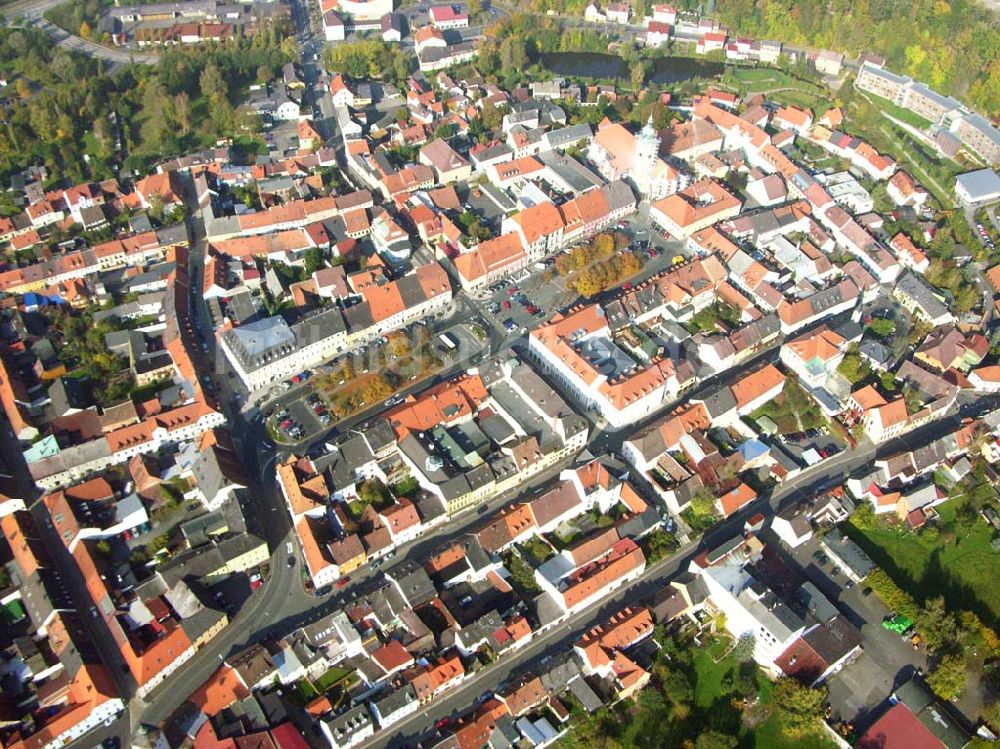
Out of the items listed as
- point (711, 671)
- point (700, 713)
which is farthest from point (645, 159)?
point (700, 713)

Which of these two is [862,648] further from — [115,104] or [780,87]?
[115,104]

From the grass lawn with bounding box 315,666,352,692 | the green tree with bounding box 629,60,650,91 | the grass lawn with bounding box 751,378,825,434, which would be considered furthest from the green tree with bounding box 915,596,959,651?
the green tree with bounding box 629,60,650,91

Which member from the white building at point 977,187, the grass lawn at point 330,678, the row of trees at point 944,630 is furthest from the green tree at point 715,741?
the white building at point 977,187

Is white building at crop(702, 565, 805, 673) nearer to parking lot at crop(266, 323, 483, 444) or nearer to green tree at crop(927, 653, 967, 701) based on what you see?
green tree at crop(927, 653, 967, 701)

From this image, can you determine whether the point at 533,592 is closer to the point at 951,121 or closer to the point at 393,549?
the point at 393,549

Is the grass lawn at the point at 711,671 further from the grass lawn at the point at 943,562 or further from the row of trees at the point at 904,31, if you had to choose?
the row of trees at the point at 904,31

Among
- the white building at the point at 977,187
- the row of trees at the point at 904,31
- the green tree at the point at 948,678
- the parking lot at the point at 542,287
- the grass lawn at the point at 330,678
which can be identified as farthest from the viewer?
the row of trees at the point at 904,31
